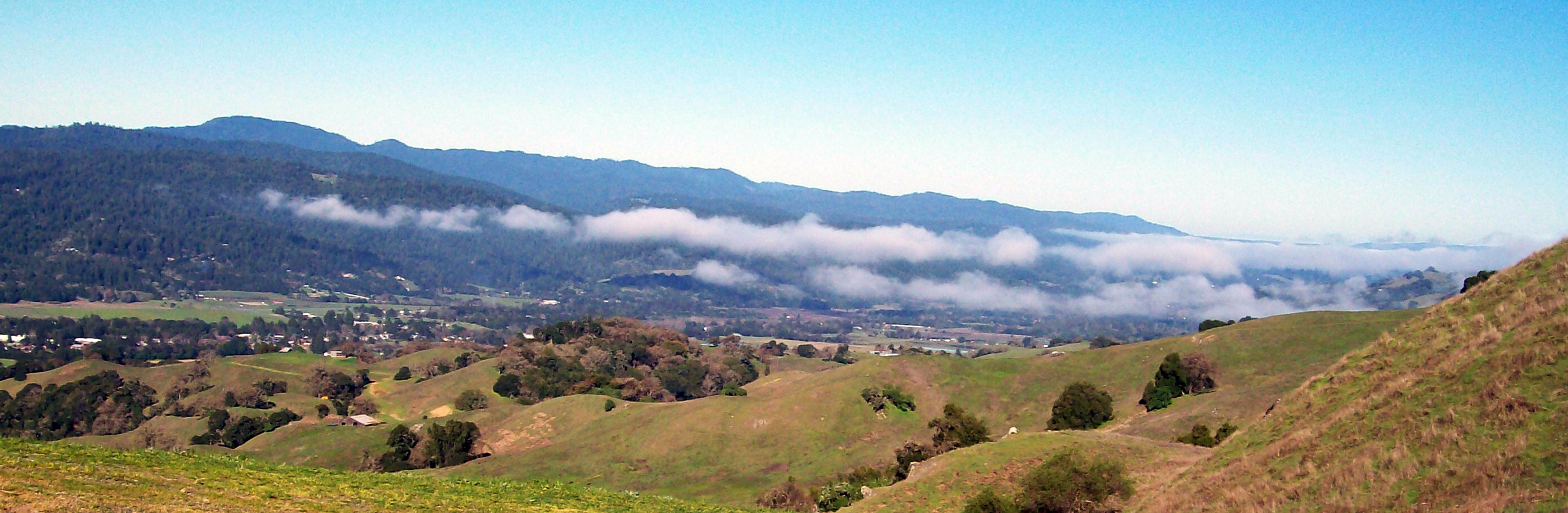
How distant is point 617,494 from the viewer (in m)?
27.9

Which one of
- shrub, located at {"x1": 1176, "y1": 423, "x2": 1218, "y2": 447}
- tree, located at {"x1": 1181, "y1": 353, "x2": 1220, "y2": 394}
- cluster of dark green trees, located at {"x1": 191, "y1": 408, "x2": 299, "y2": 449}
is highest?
shrub, located at {"x1": 1176, "y1": 423, "x2": 1218, "y2": 447}

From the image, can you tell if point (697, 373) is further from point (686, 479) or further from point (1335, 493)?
point (1335, 493)

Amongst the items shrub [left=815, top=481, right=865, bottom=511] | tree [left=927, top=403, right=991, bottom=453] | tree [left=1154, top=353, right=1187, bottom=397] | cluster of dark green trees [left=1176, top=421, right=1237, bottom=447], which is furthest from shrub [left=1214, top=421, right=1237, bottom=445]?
tree [left=1154, top=353, right=1187, bottom=397]

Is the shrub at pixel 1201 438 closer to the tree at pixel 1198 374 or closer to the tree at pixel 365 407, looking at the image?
the tree at pixel 1198 374

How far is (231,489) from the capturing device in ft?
65.4

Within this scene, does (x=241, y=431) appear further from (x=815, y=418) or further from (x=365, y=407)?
(x=815, y=418)

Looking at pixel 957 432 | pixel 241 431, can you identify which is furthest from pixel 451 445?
pixel 957 432

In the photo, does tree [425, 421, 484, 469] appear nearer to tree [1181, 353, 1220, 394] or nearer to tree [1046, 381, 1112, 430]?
tree [1046, 381, 1112, 430]

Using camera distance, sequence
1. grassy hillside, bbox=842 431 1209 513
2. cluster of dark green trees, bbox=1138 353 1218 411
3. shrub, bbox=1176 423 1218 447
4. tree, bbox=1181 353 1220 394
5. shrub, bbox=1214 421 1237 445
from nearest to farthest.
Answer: grassy hillside, bbox=842 431 1209 513 < shrub, bbox=1214 421 1237 445 < shrub, bbox=1176 423 1218 447 < cluster of dark green trees, bbox=1138 353 1218 411 < tree, bbox=1181 353 1220 394

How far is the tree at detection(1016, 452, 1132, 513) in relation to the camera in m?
28.0

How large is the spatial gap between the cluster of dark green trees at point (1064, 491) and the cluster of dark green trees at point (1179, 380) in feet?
110

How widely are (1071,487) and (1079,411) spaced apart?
31964 millimetres

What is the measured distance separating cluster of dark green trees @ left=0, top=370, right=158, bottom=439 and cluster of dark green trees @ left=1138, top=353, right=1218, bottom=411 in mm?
83229

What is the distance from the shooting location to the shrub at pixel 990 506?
28489mm
